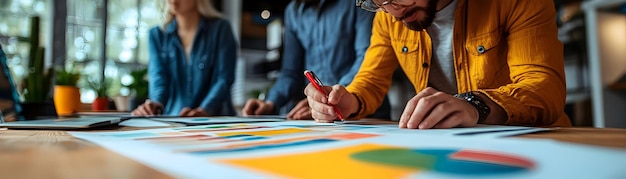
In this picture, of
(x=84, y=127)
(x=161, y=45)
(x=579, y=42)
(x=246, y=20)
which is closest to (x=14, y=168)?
(x=84, y=127)

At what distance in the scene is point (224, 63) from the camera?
1.83m

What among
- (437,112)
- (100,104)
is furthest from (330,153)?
(100,104)

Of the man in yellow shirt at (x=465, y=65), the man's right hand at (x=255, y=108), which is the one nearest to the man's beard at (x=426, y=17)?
the man in yellow shirt at (x=465, y=65)

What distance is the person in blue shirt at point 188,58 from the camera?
1.82m

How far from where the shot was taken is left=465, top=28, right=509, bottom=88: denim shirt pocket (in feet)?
2.99

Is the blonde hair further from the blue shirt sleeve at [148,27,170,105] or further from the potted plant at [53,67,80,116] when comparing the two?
the potted plant at [53,67,80,116]

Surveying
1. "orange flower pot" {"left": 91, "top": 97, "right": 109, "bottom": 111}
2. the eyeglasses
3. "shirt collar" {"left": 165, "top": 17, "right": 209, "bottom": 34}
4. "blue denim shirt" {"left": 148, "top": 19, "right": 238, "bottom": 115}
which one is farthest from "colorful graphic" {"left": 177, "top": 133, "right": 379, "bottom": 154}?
"orange flower pot" {"left": 91, "top": 97, "right": 109, "bottom": 111}

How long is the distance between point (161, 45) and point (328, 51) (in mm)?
796

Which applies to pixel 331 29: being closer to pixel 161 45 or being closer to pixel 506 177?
pixel 161 45

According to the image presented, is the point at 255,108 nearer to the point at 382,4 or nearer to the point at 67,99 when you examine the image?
the point at 382,4

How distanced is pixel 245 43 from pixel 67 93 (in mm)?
3156

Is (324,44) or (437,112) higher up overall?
(324,44)

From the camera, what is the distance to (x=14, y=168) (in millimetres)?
288

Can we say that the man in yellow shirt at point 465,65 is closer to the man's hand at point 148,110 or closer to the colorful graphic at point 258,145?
the colorful graphic at point 258,145
